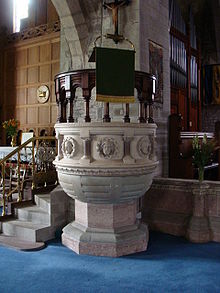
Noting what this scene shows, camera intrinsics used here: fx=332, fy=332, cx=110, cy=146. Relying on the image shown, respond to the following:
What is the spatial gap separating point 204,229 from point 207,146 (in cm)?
93

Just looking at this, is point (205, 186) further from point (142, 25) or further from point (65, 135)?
point (142, 25)

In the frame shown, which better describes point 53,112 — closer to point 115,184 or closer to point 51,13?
point 51,13

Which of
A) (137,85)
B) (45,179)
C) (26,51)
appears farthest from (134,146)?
(26,51)

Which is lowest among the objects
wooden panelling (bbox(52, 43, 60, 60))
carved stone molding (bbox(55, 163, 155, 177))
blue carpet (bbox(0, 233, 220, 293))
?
blue carpet (bbox(0, 233, 220, 293))

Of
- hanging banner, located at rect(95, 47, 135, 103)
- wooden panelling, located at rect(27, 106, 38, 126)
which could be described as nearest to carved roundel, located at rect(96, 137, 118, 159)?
hanging banner, located at rect(95, 47, 135, 103)

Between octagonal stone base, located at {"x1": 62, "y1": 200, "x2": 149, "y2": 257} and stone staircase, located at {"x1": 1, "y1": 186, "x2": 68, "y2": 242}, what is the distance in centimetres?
34

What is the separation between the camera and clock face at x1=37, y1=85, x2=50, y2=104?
7.87 metres

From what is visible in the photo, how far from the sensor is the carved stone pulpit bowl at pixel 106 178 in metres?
3.03

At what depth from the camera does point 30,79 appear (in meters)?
8.25

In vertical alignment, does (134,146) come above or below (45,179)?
above

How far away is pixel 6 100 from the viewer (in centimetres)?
874

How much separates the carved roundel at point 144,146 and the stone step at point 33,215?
4.57 ft

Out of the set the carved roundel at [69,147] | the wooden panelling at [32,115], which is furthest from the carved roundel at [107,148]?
the wooden panelling at [32,115]

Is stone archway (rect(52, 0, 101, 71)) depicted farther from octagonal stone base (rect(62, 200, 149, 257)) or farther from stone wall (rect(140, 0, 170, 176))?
octagonal stone base (rect(62, 200, 149, 257))
